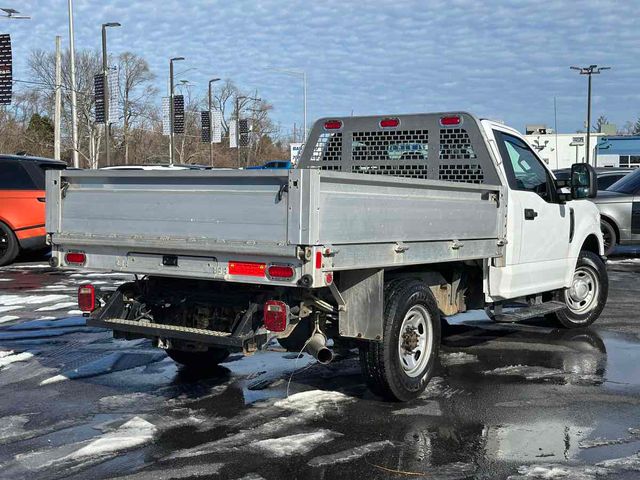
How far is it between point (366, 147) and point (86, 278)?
23.5 ft

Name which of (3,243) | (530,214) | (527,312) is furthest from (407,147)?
(3,243)

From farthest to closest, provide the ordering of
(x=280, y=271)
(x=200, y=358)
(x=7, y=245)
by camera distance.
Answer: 1. (x=7, y=245)
2. (x=200, y=358)
3. (x=280, y=271)

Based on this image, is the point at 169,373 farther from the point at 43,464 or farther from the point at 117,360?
the point at 43,464

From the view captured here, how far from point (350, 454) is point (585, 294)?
16.9 ft

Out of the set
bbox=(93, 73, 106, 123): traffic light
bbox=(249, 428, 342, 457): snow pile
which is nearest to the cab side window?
bbox=(249, 428, 342, 457): snow pile

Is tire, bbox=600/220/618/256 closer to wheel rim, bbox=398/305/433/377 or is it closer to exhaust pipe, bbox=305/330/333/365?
wheel rim, bbox=398/305/433/377

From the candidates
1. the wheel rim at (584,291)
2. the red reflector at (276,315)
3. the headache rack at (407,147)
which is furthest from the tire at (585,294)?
the red reflector at (276,315)

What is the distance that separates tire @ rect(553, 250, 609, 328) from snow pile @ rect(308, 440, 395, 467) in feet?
14.5

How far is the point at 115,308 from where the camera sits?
220 inches

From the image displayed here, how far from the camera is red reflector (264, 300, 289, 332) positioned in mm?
4827

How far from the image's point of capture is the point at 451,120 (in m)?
7.04

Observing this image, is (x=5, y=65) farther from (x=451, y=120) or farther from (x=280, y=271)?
(x=280, y=271)

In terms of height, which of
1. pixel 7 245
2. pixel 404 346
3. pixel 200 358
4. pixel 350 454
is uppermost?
pixel 7 245

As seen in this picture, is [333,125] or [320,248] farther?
[333,125]
